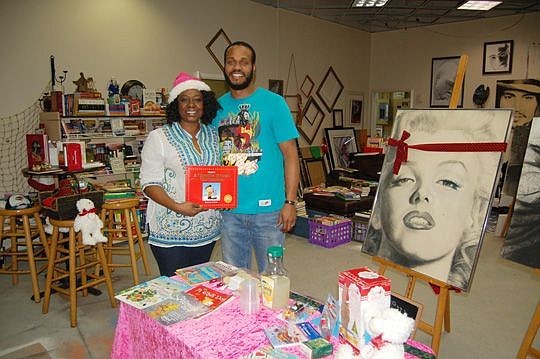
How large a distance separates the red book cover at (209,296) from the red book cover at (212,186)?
44 centimetres

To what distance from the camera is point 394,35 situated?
320 inches

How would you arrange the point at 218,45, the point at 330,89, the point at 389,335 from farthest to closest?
the point at 330,89, the point at 218,45, the point at 389,335

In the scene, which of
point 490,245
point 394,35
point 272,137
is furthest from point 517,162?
point 394,35

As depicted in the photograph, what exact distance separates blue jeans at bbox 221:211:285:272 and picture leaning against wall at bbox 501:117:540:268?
1.10 m

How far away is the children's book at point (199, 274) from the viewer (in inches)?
64.6

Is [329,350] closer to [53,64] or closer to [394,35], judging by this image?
[53,64]

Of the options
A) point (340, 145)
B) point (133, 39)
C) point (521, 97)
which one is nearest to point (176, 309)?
point (133, 39)

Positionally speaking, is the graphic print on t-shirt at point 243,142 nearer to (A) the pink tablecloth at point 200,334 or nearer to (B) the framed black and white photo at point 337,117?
(A) the pink tablecloth at point 200,334

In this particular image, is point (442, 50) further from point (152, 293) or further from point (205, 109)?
point (152, 293)

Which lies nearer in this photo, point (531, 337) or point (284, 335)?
point (284, 335)

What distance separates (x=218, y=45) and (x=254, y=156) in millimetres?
4170

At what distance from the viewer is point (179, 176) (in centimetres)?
195

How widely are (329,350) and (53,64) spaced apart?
4265 mm

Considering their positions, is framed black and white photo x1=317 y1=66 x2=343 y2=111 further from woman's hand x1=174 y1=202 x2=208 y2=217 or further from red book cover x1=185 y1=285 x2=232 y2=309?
red book cover x1=185 y1=285 x2=232 y2=309
